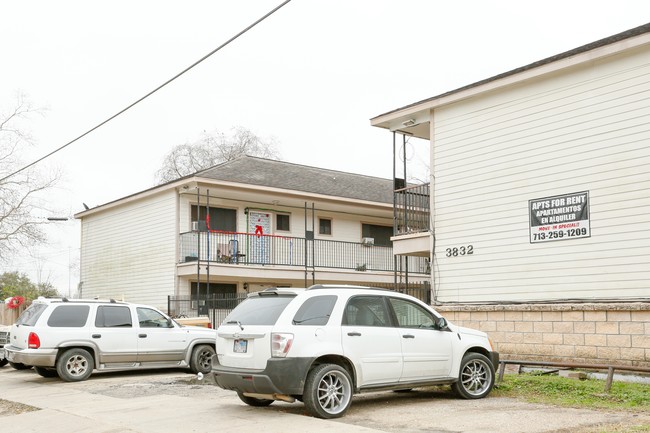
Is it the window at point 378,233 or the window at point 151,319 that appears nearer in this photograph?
the window at point 151,319

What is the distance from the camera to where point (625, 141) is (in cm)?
1402

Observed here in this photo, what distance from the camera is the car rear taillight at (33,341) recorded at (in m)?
14.9

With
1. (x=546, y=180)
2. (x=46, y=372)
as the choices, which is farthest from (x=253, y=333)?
(x=46, y=372)

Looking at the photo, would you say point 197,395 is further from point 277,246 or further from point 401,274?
point 401,274

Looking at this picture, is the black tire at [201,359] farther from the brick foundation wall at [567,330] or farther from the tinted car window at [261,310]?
the tinted car window at [261,310]

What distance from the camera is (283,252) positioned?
2702 centimetres

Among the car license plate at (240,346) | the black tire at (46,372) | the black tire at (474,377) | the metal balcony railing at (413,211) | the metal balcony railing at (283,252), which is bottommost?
the black tire at (46,372)

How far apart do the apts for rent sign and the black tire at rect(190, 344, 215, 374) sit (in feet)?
24.3

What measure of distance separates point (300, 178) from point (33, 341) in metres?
15.2

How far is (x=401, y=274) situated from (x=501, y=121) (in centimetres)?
1276

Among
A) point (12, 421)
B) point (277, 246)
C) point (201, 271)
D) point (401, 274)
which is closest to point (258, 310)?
point (12, 421)

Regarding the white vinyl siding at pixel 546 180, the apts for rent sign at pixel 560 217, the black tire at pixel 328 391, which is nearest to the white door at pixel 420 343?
the black tire at pixel 328 391

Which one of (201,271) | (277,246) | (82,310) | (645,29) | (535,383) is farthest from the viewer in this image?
(277,246)

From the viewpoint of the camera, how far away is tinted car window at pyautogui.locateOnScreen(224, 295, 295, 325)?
9891mm
